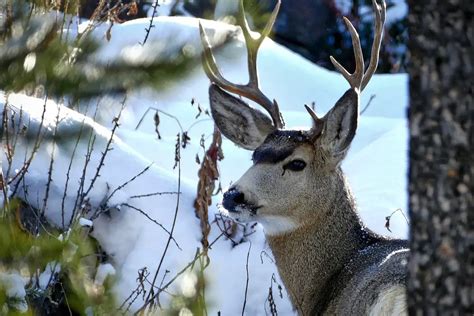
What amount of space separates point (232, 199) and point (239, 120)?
86cm

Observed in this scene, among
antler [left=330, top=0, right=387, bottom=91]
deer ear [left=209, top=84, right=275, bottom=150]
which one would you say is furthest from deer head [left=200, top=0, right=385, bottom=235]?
deer ear [left=209, top=84, right=275, bottom=150]

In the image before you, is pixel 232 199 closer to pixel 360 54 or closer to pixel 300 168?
pixel 300 168

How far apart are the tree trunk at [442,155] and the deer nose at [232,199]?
2532mm

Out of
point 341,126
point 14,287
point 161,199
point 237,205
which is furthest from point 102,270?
point 14,287

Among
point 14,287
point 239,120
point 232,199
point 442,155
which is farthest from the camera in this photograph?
point 239,120

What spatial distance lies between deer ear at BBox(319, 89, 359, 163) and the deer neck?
7.9 inches

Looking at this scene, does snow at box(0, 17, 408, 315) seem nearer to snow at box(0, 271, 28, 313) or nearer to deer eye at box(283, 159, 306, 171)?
deer eye at box(283, 159, 306, 171)

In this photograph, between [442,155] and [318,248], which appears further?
[318,248]

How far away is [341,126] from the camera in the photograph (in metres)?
5.65

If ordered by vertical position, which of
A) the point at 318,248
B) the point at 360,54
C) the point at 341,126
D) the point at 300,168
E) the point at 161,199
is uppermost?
the point at 360,54

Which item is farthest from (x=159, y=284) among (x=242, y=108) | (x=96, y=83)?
(x=96, y=83)

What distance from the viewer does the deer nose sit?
539 centimetres

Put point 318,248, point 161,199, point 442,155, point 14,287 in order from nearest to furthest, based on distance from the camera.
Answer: point 442,155
point 14,287
point 318,248
point 161,199

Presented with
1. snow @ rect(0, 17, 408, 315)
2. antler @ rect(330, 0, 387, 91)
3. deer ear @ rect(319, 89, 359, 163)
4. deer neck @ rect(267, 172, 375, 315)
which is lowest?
snow @ rect(0, 17, 408, 315)
